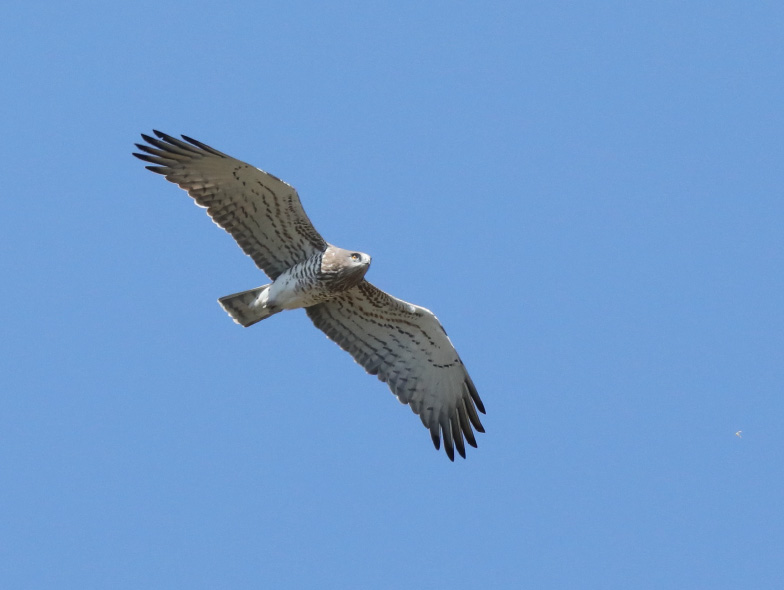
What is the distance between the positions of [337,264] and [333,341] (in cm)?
148

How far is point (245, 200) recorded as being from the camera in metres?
12.8

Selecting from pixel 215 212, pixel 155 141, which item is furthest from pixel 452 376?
pixel 155 141

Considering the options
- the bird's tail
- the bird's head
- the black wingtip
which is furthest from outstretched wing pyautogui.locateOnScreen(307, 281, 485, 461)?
the bird's head

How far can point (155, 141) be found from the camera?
496 inches


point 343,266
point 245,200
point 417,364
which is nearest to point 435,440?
point 417,364

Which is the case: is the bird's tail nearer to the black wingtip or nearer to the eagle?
the eagle

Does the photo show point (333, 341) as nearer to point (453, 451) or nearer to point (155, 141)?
point (453, 451)

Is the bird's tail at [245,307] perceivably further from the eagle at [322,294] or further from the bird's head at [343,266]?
the bird's head at [343,266]

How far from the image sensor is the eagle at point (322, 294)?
41.3 ft

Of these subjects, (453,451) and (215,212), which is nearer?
(215,212)

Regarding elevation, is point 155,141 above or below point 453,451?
above

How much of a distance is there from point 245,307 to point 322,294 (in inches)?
34.3

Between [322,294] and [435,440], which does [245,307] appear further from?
[435,440]

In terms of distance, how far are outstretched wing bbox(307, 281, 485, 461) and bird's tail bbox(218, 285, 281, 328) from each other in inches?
30.2
